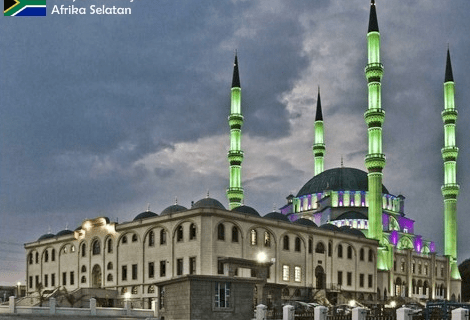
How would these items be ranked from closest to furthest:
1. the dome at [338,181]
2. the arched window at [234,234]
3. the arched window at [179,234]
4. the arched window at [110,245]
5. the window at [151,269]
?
the arched window at [179,234], the arched window at [234,234], the window at [151,269], the arched window at [110,245], the dome at [338,181]

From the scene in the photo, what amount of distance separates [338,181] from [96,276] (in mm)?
36769

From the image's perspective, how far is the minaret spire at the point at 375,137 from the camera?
73.1 m

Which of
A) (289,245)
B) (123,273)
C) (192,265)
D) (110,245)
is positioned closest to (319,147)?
(289,245)

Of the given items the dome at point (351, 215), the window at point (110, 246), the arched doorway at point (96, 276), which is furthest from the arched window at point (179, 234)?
the dome at point (351, 215)

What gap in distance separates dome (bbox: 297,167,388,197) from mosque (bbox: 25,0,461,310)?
18 centimetres

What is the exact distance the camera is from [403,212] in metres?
92.6

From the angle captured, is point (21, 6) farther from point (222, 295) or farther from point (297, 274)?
point (297, 274)

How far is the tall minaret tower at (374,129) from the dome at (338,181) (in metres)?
15.1

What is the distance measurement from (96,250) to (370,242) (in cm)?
2749

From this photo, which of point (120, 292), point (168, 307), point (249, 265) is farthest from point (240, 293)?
point (120, 292)

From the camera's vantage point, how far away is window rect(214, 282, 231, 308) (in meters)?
31.2

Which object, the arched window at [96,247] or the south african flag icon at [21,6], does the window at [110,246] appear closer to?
the arched window at [96,247]

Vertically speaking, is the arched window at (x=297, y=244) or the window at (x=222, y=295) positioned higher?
the arched window at (x=297, y=244)

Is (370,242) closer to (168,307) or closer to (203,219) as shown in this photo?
(203,219)
